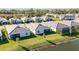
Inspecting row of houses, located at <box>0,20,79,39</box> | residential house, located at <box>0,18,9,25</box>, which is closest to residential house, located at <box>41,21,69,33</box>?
row of houses, located at <box>0,20,79,39</box>

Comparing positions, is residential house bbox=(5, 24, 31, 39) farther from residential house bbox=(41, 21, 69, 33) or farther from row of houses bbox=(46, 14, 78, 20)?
row of houses bbox=(46, 14, 78, 20)

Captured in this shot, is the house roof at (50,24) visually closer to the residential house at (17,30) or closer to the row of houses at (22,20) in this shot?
the row of houses at (22,20)

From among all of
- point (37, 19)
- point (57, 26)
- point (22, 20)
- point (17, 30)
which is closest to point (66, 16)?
point (57, 26)

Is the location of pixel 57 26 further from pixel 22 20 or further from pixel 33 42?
pixel 22 20
